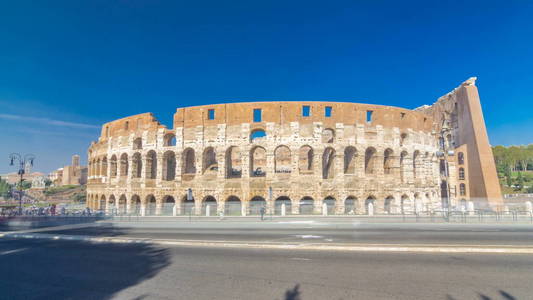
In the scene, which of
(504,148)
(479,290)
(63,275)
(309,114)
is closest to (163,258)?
(63,275)

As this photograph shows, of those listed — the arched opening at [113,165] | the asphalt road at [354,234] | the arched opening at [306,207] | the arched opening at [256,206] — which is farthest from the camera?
the arched opening at [113,165]

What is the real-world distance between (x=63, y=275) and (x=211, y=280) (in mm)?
4171

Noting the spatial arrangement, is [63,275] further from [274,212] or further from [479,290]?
[274,212]

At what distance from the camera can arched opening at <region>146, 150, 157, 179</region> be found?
28.0m

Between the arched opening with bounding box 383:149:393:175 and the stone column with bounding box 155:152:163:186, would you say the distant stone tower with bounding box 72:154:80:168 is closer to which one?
the stone column with bounding box 155:152:163:186

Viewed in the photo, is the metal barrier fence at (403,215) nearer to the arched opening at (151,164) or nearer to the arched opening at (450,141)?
the arched opening at (151,164)

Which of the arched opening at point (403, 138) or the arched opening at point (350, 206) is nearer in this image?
the arched opening at point (350, 206)

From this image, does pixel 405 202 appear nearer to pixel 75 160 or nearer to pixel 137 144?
pixel 137 144

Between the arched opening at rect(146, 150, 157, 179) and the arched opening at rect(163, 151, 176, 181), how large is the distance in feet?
4.95

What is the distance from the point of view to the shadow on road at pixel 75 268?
600 centimetres

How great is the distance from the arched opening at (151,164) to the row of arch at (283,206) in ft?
8.39

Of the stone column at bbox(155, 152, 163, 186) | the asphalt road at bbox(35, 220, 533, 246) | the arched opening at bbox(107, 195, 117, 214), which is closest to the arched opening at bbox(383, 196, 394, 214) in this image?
the asphalt road at bbox(35, 220, 533, 246)

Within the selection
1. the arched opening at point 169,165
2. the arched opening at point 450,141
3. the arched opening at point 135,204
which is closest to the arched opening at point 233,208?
the arched opening at point 169,165

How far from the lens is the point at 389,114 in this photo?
26.9m
